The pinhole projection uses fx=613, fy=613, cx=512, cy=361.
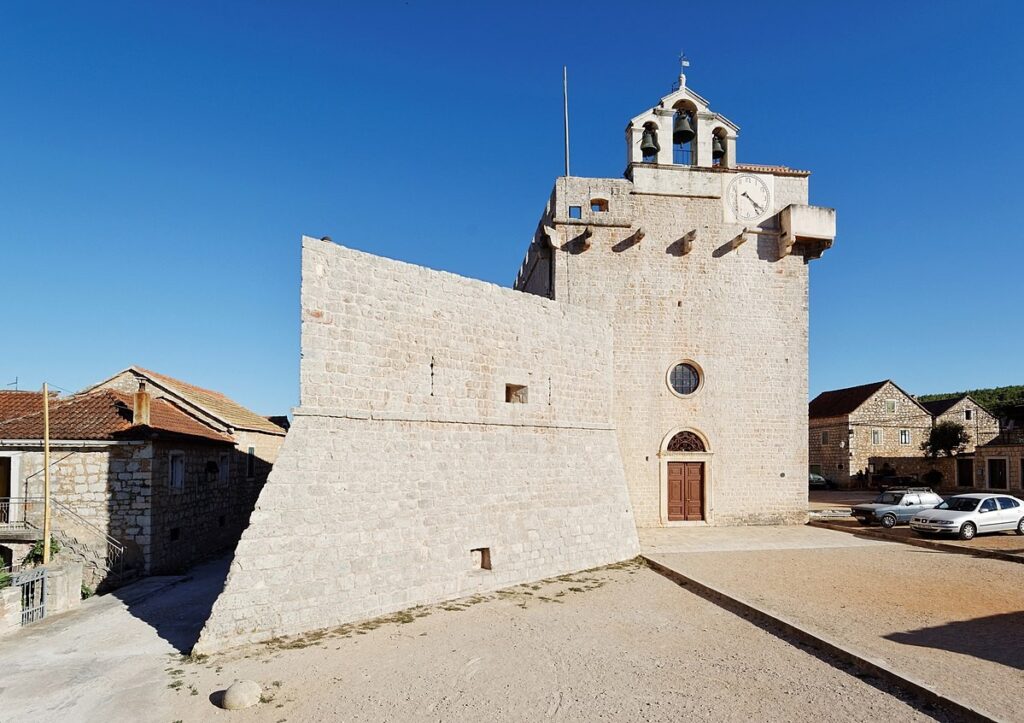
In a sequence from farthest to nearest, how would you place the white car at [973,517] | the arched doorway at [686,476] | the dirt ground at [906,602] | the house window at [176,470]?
the arched doorway at [686,476], the white car at [973,517], the house window at [176,470], the dirt ground at [906,602]

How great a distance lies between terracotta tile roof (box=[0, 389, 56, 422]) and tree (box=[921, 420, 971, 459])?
3688 centimetres

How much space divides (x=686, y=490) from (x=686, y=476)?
0.40 meters

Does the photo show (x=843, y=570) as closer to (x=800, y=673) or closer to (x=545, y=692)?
(x=800, y=673)

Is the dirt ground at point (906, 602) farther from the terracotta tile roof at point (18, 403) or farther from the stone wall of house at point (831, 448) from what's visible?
the stone wall of house at point (831, 448)

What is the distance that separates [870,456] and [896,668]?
31.0 m

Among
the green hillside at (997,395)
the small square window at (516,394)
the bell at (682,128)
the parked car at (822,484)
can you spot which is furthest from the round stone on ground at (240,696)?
the green hillside at (997,395)

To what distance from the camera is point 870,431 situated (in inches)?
1323

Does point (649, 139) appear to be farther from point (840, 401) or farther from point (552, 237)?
point (840, 401)

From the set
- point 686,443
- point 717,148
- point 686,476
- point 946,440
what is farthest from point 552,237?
point 946,440

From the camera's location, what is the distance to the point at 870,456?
3344 centimetres

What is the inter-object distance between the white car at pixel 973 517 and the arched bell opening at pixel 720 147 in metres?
11.0

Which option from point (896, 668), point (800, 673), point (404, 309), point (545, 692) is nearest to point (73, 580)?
point (404, 309)

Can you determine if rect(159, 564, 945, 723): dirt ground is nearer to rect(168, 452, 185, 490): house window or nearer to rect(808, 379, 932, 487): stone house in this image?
rect(168, 452, 185, 490): house window

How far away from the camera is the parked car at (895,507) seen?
697 inches
